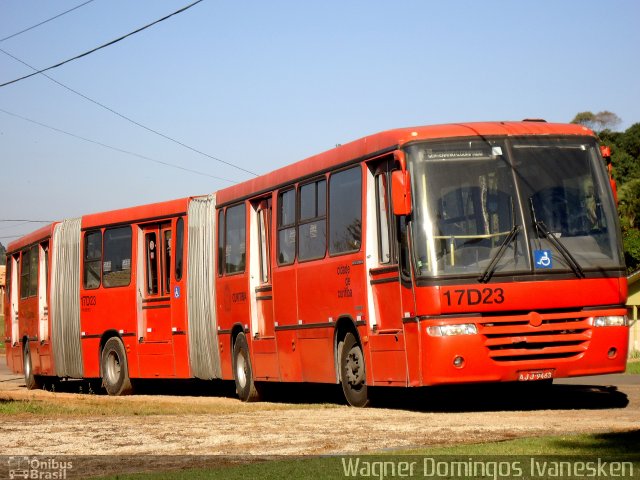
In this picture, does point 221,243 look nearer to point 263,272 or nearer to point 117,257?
point 263,272

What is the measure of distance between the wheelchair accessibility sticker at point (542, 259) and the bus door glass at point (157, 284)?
9.57 metres

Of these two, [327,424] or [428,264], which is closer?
[327,424]

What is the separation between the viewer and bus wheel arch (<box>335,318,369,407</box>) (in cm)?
1612

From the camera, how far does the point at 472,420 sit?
1326cm

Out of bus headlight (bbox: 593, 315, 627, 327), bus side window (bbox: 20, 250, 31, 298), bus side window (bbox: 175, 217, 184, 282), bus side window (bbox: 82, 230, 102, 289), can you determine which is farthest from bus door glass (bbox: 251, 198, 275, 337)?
bus side window (bbox: 20, 250, 31, 298)

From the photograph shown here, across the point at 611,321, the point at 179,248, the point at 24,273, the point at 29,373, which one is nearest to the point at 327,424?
the point at 611,321

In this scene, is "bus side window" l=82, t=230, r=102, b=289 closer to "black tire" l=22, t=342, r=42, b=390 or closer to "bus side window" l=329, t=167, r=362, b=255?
"black tire" l=22, t=342, r=42, b=390

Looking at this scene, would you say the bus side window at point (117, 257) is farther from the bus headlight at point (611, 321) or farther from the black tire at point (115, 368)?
the bus headlight at point (611, 321)

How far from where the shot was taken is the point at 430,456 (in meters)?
9.75

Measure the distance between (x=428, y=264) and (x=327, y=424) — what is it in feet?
7.42

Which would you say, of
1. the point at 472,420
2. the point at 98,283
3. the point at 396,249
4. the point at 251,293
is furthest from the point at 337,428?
the point at 98,283

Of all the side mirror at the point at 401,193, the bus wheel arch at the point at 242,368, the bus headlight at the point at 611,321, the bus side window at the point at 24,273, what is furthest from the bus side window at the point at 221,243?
the bus side window at the point at 24,273

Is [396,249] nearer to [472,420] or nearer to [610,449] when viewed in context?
[472,420]

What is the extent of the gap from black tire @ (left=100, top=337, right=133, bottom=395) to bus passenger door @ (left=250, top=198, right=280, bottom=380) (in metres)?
4.79
